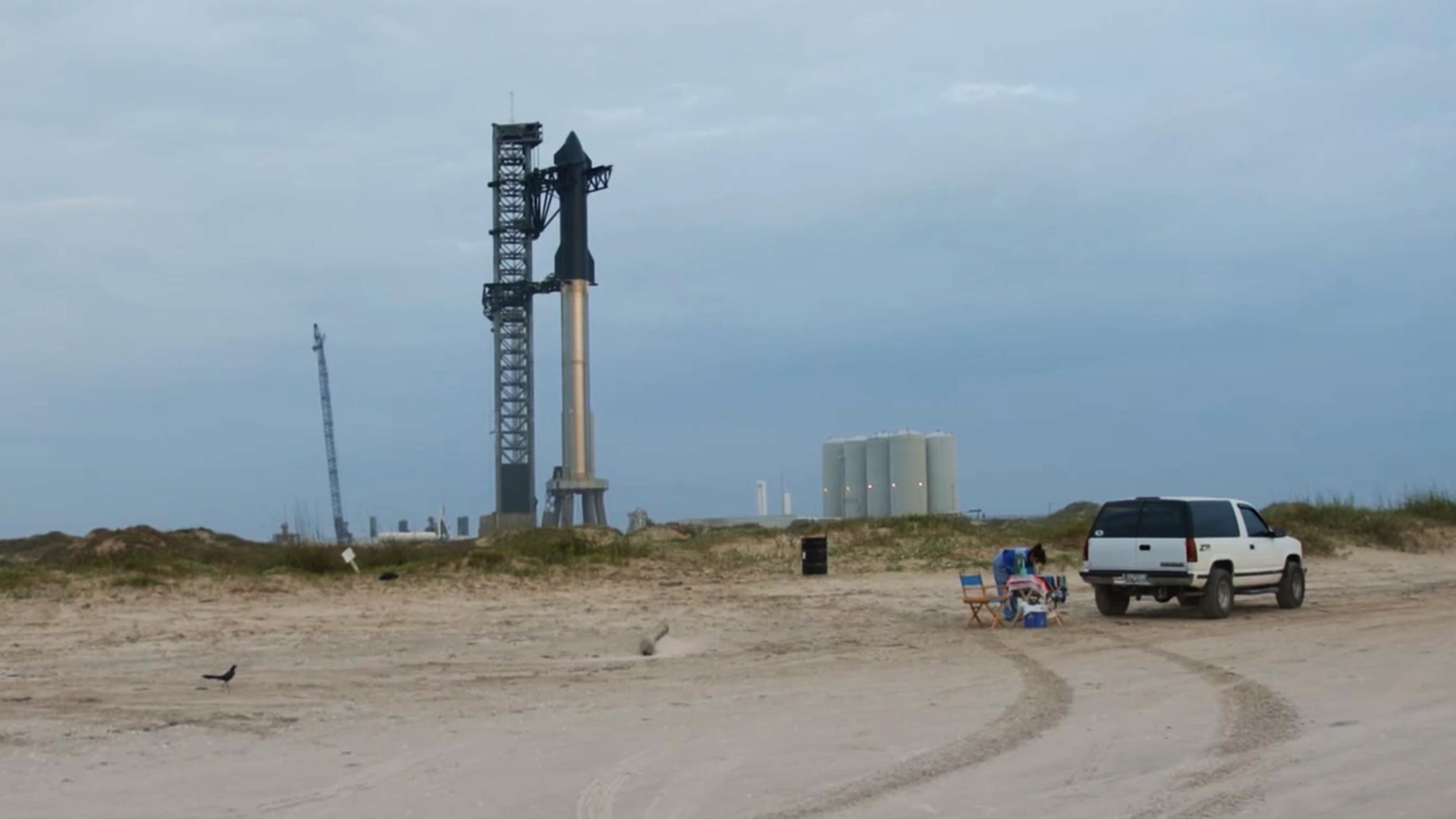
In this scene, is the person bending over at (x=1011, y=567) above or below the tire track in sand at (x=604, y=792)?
Answer: above

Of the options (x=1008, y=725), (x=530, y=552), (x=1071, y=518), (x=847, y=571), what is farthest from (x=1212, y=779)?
(x=1071, y=518)

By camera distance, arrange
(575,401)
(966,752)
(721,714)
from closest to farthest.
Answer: (966,752)
(721,714)
(575,401)

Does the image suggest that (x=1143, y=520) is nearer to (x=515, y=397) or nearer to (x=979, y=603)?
(x=979, y=603)

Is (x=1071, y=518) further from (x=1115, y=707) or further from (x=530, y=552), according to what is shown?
(x=1115, y=707)

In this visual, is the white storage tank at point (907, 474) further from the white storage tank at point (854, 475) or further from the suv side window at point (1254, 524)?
the suv side window at point (1254, 524)

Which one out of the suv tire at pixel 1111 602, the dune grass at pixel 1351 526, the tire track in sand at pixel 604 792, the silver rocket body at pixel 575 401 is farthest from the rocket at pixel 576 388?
the tire track in sand at pixel 604 792

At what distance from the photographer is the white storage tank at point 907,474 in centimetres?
7188

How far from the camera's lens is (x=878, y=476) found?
73250 mm

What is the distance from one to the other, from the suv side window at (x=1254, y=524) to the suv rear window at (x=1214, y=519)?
0.32 metres

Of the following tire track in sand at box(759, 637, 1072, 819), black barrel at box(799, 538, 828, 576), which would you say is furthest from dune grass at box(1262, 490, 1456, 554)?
tire track in sand at box(759, 637, 1072, 819)

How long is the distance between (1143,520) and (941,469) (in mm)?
50854

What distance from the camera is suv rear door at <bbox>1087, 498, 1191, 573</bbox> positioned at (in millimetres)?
21469

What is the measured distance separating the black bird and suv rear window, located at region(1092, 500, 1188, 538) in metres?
12.8

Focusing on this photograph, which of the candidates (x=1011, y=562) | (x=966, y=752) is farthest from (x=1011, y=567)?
(x=966, y=752)
